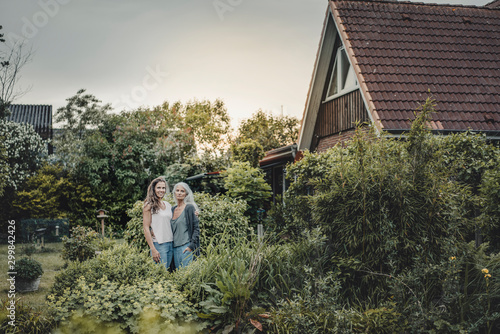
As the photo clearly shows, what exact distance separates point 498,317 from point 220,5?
265 inches

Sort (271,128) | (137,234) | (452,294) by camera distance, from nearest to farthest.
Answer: (452,294)
(137,234)
(271,128)

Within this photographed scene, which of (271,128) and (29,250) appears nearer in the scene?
(29,250)

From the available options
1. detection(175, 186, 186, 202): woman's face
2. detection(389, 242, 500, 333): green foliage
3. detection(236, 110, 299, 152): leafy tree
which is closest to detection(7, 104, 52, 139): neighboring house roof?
detection(236, 110, 299, 152): leafy tree

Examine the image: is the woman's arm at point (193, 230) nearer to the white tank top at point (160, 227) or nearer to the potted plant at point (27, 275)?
the white tank top at point (160, 227)

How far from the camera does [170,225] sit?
6.67 meters

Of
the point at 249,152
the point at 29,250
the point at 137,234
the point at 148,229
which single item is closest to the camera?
the point at 148,229

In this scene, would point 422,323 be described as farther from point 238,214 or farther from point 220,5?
point 220,5

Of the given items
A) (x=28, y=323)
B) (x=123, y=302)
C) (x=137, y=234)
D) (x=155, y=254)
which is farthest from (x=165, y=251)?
(x=28, y=323)

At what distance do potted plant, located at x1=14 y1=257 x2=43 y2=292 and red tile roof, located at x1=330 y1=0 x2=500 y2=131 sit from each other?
7.73 m

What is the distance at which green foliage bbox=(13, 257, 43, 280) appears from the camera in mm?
8305

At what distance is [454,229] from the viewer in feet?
17.2

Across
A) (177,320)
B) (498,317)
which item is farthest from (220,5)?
(498,317)

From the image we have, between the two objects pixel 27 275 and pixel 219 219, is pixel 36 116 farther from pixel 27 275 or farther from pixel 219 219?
pixel 219 219

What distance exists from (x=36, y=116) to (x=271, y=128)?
21339mm
